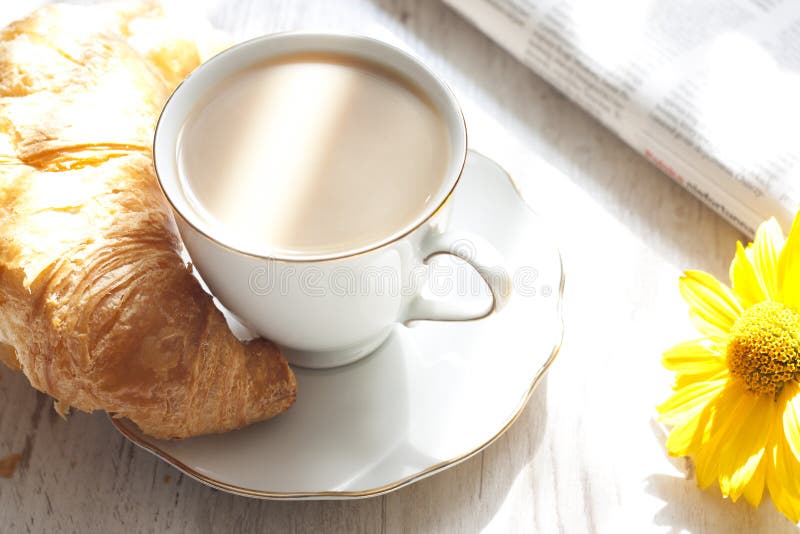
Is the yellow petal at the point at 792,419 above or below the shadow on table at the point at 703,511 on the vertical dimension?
above

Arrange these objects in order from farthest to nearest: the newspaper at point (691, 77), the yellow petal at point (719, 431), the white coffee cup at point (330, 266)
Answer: the newspaper at point (691, 77) → the yellow petal at point (719, 431) → the white coffee cup at point (330, 266)

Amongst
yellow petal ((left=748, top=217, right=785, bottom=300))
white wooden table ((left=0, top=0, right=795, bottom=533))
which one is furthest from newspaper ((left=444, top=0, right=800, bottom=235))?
yellow petal ((left=748, top=217, right=785, bottom=300))

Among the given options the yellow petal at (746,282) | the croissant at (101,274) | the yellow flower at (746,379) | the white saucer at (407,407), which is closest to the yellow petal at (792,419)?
the yellow flower at (746,379)

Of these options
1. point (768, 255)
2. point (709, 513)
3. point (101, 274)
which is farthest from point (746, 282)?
point (101, 274)

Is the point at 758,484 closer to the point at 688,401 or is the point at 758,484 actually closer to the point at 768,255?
the point at 688,401

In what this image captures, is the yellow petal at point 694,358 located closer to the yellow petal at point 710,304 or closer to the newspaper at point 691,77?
the yellow petal at point 710,304
